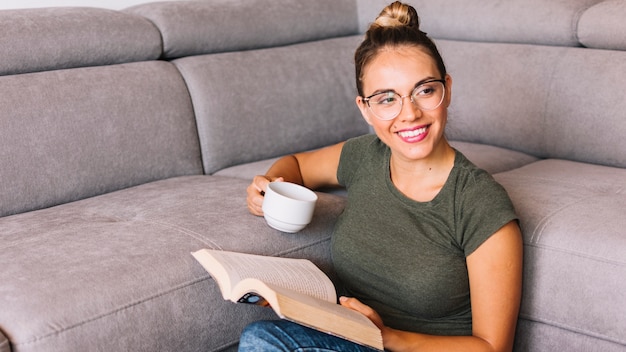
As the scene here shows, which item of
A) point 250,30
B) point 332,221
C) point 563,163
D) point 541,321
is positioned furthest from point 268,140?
point 541,321

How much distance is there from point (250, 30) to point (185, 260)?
1.20 metres

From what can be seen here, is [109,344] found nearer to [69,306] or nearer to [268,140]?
[69,306]

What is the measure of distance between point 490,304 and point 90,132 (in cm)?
122

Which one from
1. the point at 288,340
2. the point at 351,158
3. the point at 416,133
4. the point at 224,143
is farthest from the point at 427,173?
the point at 224,143

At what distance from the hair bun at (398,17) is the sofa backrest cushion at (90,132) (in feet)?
3.04

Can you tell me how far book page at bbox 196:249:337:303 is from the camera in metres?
1.48

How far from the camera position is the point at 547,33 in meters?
2.56

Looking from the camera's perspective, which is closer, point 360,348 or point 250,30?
point 360,348

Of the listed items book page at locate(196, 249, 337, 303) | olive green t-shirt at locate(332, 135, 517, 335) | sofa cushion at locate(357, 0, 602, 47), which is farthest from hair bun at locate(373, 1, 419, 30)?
sofa cushion at locate(357, 0, 602, 47)

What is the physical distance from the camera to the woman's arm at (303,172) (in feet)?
6.18

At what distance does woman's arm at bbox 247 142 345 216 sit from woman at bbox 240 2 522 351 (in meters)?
0.26

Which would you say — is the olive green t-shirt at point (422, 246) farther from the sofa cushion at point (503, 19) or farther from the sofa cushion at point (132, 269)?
the sofa cushion at point (503, 19)

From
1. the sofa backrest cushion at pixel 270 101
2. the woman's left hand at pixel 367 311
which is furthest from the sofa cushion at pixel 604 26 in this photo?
the woman's left hand at pixel 367 311

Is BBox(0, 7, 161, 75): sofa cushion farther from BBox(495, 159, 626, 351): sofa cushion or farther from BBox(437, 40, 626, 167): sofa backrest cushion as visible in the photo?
BBox(495, 159, 626, 351): sofa cushion
